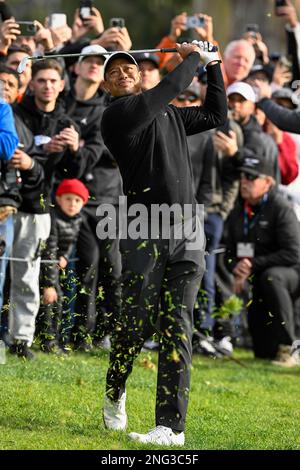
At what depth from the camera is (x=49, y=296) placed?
1208 cm

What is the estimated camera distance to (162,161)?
28.6 feet

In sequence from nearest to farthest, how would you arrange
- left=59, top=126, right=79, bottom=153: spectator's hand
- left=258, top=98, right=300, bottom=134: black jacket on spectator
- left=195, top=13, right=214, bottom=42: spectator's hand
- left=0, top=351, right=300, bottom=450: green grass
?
1. left=0, top=351, right=300, bottom=450: green grass
2. left=258, top=98, right=300, bottom=134: black jacket on spectator
3. left=59, top=126, right=79, bottom=153: spectator's hand
4. left=195, top=13, right=214, bottom=42: spectator's hand

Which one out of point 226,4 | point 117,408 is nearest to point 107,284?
point 117,408

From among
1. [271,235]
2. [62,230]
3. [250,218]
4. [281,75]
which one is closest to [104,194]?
[62,230]

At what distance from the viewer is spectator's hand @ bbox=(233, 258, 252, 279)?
14.1m

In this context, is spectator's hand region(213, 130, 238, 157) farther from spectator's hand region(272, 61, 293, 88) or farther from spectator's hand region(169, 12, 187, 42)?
spectator's hand region(272, 61, 293, 88)

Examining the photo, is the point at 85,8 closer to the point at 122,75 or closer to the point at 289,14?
the point at 289,14

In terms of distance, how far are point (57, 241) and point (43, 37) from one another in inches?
86.4

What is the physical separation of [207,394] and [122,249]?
2.72 metres

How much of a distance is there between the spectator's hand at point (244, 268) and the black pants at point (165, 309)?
520cm

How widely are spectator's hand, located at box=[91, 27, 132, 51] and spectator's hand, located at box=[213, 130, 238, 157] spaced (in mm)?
1432

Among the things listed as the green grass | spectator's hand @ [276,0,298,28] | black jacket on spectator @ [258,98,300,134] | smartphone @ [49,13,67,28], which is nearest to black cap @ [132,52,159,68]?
smartphone @ [49,13,67,28]

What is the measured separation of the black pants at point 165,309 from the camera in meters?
8.65
